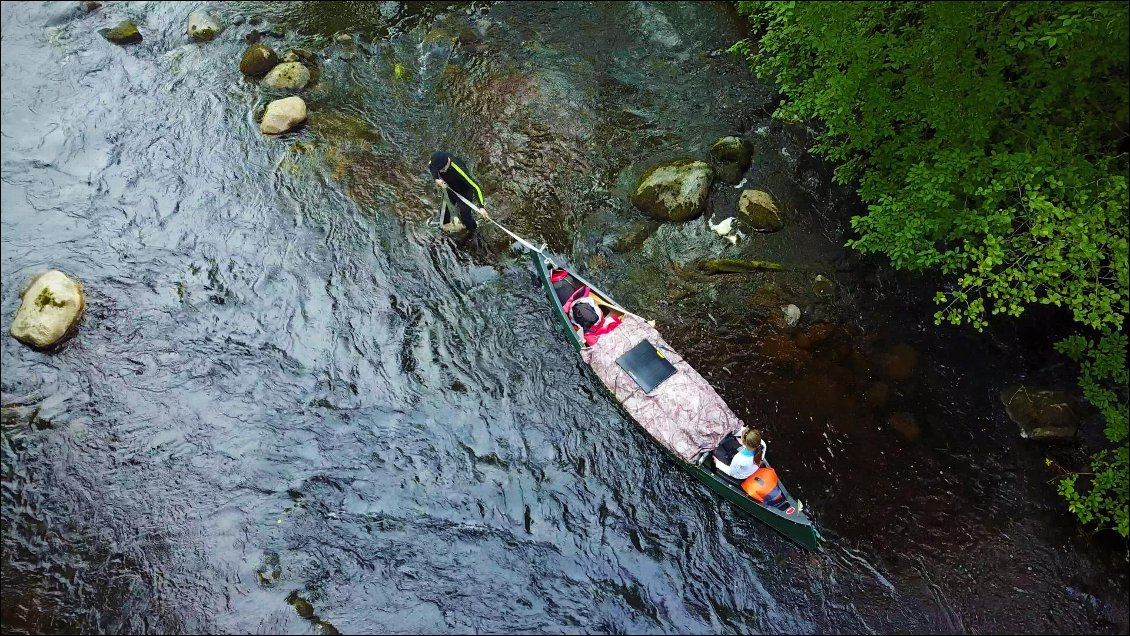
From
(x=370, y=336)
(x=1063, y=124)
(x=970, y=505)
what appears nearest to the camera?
(x=1063, y=124)

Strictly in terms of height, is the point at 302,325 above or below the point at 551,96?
below

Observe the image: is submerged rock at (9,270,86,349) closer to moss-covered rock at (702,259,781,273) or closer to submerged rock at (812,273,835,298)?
moss-covered rock at (702,259,781,273)

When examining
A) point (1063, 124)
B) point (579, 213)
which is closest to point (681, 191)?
point (579, 213)

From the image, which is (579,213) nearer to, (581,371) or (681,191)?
(681,191)

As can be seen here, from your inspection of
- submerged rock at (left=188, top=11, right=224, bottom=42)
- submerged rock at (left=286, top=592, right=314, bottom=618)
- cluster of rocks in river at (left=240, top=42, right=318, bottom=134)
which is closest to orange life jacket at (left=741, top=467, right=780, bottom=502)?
submerged rock at (left=286, top=592, right=314, bottom=618)

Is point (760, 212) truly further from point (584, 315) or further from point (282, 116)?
point (282, 116)

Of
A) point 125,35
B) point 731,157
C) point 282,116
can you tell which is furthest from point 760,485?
point 125,35

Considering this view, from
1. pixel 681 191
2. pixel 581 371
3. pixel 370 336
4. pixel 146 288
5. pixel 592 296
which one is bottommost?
pixel 146 288

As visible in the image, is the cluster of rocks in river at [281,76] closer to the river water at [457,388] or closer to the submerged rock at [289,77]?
the submerged rock at [289,77]
